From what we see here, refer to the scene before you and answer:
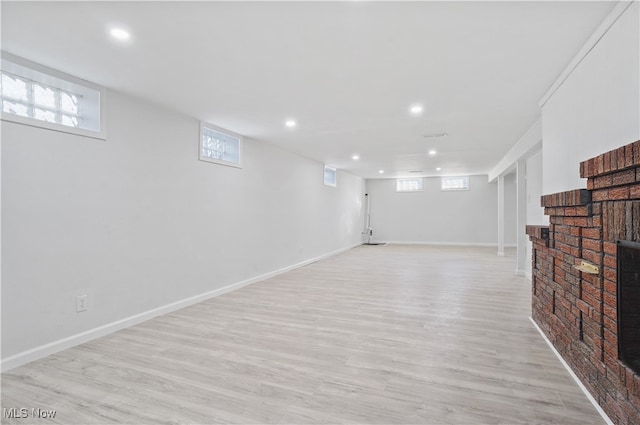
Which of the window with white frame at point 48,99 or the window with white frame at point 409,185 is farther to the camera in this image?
the window with white frame at point 409,185

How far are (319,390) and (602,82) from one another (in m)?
2.74

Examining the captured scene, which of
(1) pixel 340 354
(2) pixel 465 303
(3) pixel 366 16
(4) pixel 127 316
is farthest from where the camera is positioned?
(2) pixel 465 303

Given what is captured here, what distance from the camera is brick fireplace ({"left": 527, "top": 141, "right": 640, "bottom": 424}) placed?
153cm

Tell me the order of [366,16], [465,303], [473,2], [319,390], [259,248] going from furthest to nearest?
1. [259,248]
2. [465,303]
3. [319,390]
4. [366,16]
5. [473,2]

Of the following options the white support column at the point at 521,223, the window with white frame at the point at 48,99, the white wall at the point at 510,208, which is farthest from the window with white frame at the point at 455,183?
the window with white frame at the point at 48,99

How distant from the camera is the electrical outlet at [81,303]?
2792 millimetres

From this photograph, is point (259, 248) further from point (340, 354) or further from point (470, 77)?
point (470, 77)

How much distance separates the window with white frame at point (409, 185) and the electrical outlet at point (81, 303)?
399 inches

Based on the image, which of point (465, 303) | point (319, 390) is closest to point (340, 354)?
point (319, 390)

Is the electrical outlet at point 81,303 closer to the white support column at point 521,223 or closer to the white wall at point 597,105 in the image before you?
the white wall at point 597,105

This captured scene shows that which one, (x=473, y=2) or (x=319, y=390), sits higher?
(x=473, y=2)

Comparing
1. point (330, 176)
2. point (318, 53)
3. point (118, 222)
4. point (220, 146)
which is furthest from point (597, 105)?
point (330, 176)

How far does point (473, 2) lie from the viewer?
1.78 meters

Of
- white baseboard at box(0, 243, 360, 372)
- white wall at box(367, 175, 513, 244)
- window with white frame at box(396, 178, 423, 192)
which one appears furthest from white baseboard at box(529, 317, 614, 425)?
window with white frame at box(396, 178, 423, 192)
